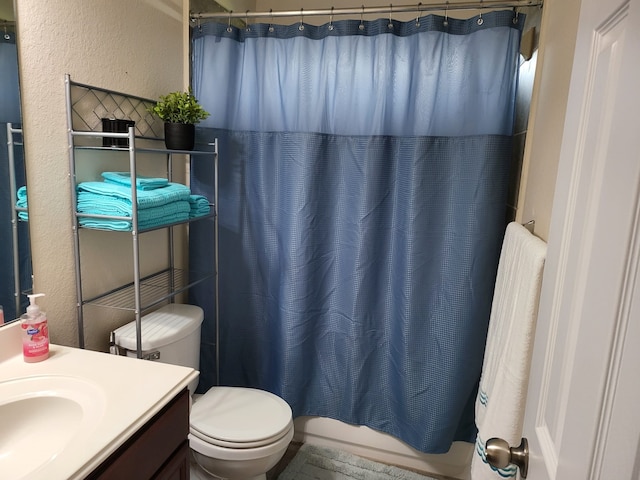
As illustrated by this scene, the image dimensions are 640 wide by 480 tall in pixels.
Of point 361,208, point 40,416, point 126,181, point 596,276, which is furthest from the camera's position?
point 361,208

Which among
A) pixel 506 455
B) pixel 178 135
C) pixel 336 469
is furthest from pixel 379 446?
pixel 178 135

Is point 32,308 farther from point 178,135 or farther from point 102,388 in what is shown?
point 178,135

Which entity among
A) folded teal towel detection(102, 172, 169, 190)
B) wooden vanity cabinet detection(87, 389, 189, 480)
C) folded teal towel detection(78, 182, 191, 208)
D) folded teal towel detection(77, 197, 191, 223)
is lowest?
wooden vanity cabinet detection(87, 389, 189, 480)

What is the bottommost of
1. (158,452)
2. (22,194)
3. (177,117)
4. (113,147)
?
(158,452)

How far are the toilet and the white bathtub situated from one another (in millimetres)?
496

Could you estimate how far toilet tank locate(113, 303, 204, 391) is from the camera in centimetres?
158

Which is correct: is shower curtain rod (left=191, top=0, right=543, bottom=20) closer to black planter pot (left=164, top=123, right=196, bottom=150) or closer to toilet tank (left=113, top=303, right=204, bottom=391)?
black planter pot (left=164, top=123, right=196, bottom=150)

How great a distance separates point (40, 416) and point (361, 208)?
1.37 meters

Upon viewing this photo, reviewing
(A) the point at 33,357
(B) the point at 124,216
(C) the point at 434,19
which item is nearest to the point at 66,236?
(B) the point at 124,216

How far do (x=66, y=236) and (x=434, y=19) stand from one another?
1.61 meters

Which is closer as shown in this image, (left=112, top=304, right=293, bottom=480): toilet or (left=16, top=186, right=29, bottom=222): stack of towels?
(left=16, top=186, right=29, bottom=222): stack of towels

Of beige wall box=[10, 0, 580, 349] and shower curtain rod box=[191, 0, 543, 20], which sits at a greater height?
shower curtain rod box=[191, 0, 543, 20]

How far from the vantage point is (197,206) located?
72.2 inches

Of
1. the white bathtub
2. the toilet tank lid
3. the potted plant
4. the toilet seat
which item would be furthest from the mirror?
Result: the white bathtub
